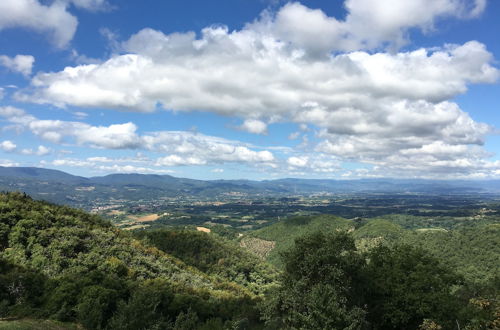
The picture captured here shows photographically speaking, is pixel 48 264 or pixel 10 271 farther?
pixel 48 264

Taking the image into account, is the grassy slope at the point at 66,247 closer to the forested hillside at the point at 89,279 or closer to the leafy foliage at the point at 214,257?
the forested hillside at the point at 89,279

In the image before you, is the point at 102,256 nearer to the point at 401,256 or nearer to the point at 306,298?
the point at 306,298

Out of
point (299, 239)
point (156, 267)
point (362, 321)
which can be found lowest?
point (156, 267)

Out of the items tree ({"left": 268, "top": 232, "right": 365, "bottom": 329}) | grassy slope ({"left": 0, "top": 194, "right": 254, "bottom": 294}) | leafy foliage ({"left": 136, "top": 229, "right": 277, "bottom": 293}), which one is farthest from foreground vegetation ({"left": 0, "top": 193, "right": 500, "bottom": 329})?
leafy foliage ({"left": 136, "top": 229, "right": 277, "bottom": 293})

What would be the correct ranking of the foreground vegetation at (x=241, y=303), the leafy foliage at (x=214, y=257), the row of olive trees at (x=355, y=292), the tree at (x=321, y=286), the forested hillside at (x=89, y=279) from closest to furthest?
the tree at (x=321, y=286)
the row of olive trees at (x=355, y=292)
the foreground vegetation at (x=241, y=303)
the forested hillside at (x=89, y=279)
the leafy foliage at (x=214, y=257)

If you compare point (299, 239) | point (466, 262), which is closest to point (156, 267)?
point (299, 239)

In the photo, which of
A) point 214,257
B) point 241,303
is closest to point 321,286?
point 241,303

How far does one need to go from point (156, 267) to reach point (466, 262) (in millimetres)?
161275

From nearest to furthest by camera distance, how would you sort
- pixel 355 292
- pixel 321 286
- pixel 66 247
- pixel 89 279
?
1. pixel 321 286
2. pixel 355 292
3. pixel 89 279
4. pixel 66 247

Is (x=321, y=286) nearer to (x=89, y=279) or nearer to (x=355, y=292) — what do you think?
(x=355, y=292)

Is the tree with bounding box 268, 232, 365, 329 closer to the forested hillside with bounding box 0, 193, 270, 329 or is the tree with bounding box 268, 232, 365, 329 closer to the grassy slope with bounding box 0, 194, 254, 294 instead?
the forested hillside with bounding box 0, 193, 270, 329

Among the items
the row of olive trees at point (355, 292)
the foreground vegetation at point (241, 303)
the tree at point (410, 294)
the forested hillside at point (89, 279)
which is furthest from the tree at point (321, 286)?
the forested hillside at point (89, 279)

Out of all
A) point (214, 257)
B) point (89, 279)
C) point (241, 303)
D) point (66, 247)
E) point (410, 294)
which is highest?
point (410, 294)

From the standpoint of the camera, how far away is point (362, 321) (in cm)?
3134
